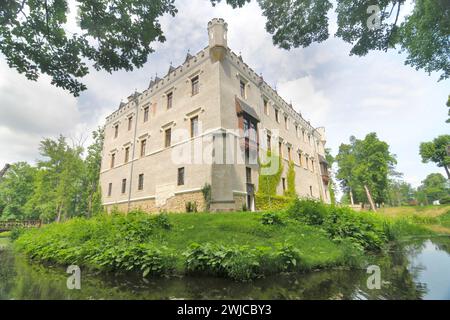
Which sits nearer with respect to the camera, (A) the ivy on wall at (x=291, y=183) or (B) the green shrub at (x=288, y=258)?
(B) the green shrub at (x=288, y=258)

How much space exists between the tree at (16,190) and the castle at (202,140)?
2874 centimetres

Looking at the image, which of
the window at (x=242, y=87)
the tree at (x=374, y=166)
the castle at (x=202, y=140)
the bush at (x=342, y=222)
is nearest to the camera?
the bush at (x=342, y=222)

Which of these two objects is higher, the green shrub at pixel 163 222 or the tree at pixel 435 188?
Answer: the tree at pixel 435 188

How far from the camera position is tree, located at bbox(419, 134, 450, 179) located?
32.2 m

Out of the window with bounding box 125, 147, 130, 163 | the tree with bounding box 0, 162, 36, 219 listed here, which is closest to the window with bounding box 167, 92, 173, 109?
the window with bounding box 125, 147, 130, 163

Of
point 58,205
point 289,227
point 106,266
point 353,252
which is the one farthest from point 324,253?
point 58,205

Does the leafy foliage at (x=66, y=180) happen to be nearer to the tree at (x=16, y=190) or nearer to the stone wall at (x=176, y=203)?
the stone wall at (x=176, y=203)

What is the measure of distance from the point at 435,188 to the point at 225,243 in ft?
270

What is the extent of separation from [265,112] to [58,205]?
30227mm

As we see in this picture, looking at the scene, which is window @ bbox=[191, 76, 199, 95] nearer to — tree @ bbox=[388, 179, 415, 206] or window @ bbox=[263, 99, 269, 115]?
window @ bbox=[263, 99, 269, 115]

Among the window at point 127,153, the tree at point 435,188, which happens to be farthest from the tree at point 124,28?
the tree at point 435,188

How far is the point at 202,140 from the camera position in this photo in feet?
56.1

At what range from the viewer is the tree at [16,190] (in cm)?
4109

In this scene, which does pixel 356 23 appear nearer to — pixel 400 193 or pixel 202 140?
pixel 202 140
